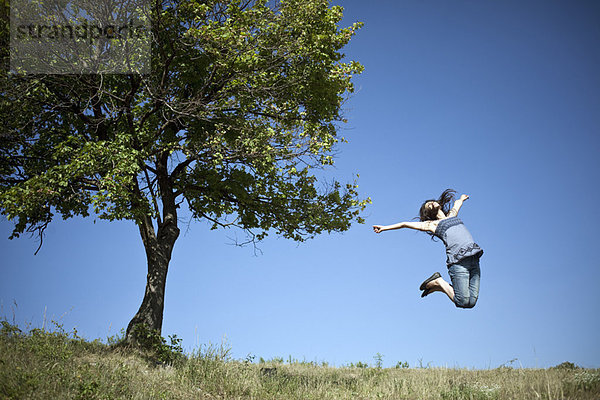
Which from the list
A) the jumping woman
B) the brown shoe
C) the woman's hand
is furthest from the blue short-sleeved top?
the woman's hand

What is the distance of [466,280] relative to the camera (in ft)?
29.1

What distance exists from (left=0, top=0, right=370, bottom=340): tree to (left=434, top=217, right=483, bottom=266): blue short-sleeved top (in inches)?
215

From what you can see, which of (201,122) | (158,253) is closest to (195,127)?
(201,122)

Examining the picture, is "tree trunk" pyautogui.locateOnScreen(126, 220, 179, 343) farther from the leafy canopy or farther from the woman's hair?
the woman's hair

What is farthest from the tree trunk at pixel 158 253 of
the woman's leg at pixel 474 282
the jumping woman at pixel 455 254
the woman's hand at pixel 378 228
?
the woman's leg at pixel 474 282

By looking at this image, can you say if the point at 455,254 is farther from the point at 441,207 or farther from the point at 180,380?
the point at 180,380

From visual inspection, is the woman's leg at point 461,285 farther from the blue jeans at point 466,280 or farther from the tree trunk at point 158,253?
the tree trunk at point 158,253

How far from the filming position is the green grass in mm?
8125

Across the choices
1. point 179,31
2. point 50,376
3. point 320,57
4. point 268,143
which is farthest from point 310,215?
point 50,376

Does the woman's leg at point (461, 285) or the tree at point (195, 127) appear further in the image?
the tree at point (195, 127)

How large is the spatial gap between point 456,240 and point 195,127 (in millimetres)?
8885

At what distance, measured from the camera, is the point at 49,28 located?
13.0 m

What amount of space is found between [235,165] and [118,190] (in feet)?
13.3

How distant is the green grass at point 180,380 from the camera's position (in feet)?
26.7
